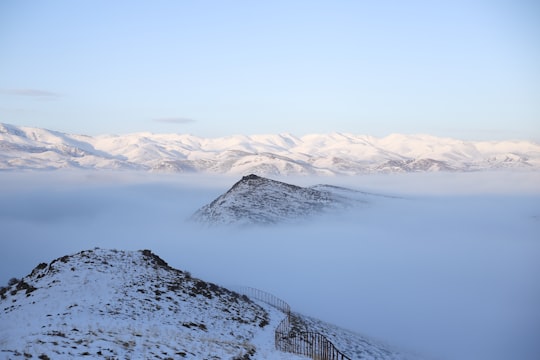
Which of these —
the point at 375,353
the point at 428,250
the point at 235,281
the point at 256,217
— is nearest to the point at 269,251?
the point at 256,217

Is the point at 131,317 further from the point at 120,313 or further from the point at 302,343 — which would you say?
the point at 302,343

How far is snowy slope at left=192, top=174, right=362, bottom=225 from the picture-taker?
151500 millimetres

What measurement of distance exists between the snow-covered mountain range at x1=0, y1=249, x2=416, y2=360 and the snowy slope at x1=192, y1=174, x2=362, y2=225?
100395mm

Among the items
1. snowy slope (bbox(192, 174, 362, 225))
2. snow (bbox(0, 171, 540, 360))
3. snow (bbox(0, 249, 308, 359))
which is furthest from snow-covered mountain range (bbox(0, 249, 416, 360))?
snowy slope (bbox(192, 174, 362, 225))

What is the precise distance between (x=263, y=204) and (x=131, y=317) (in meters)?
125

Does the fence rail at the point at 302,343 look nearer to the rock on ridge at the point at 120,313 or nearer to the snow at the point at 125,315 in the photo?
the snow at the point at 125,315

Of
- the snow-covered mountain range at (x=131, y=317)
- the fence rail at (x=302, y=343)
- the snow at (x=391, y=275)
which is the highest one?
the snow-covered mountain range at (x=131, y=317)

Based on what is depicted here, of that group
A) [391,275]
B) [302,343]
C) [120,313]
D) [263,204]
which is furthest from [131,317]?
[263,204]

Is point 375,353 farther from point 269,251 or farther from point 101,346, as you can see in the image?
point 269,251

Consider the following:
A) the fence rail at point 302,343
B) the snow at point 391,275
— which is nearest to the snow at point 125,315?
the snow at point 391,275

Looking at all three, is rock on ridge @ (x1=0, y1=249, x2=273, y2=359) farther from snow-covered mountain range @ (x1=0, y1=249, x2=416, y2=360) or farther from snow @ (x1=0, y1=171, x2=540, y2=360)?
snow @ (x1=0, y1=171, x2=540, y2=360)

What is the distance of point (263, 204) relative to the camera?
158m

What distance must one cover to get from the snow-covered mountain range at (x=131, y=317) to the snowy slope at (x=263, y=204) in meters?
100

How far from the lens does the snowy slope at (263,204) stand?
152m
